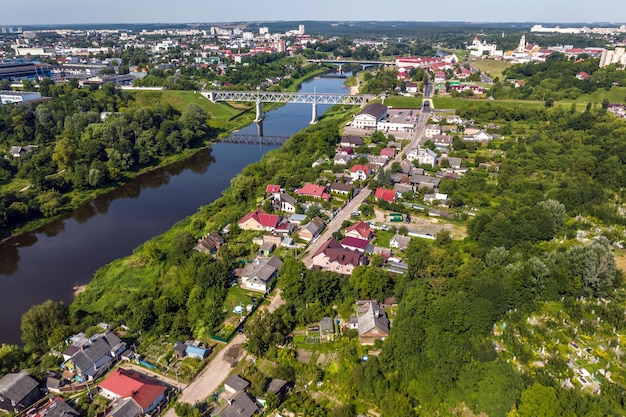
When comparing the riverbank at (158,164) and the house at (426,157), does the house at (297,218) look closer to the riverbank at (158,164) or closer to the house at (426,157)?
the house at (426,157)

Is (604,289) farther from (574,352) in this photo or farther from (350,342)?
(350,342)

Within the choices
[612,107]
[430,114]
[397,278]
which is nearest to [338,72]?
[430,114]

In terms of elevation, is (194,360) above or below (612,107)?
below

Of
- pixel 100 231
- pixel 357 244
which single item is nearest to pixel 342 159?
pixel 357 244

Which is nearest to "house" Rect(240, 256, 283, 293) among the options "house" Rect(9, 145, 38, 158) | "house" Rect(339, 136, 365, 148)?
"house" Rect(339, 136, 365, 148)

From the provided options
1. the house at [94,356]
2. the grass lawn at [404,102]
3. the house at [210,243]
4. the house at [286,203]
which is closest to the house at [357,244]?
the house at [286,203]

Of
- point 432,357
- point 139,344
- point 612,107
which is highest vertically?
point 612,107
